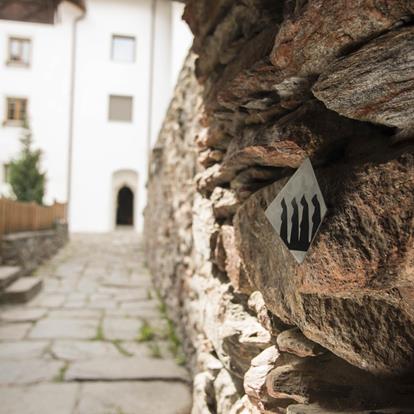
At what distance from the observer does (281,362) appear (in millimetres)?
1146

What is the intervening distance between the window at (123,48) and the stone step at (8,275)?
9980 millimetres

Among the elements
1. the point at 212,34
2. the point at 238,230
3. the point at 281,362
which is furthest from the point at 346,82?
the point at 212,34

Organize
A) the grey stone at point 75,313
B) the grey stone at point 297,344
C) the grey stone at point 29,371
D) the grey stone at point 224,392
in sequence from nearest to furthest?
the grey stone at point 297,344 < the grey stone at point 224,392 < the grey stone at point 29,371 < the grey stone at point 75,313

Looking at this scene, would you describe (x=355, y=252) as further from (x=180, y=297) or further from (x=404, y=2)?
(x=180, y=297)

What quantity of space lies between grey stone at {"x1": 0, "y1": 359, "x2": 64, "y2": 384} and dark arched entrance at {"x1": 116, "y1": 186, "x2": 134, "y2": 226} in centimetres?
1372

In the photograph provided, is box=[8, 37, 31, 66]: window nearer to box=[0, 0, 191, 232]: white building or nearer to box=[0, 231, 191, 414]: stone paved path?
box=[0, 0, 191, 232]: white building

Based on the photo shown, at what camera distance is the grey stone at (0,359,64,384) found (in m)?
2.37

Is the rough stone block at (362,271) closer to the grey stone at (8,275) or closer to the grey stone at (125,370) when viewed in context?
the grey stone at (125,370)

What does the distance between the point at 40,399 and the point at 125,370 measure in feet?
1.75

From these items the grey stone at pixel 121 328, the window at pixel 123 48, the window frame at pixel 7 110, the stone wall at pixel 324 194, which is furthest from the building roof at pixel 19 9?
the window at pixel 123 48

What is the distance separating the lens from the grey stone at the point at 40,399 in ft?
6.69

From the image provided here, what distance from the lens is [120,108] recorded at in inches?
512

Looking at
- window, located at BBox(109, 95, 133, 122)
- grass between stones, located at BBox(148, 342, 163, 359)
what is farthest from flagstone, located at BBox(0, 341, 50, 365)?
window, located at BBox(109, 95, 133, 122)

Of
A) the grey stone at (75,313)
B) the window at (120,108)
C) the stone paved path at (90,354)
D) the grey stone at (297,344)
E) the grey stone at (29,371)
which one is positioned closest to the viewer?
the grey stone at (297,344)
